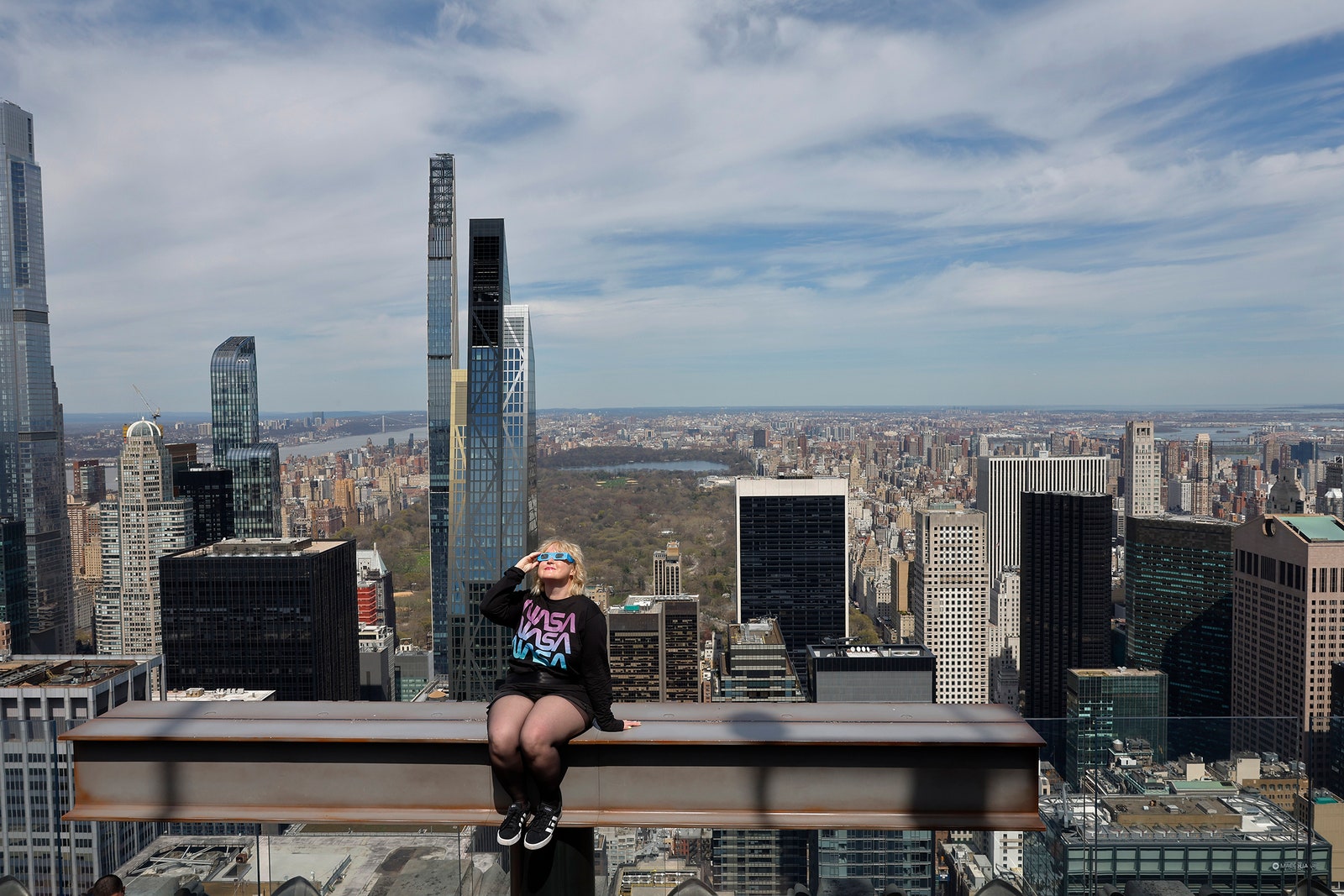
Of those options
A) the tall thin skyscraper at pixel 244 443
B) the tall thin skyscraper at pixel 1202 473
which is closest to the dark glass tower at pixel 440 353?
the tall thin skyscraper at pixel 244 443

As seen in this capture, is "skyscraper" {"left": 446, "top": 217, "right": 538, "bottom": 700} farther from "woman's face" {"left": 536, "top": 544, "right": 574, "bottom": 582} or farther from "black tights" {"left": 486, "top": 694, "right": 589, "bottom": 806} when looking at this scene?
"black tights" {"left": 486, "top": 694, "right": 589, "bottom": 806}

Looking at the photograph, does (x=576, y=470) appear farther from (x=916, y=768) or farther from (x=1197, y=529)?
(x=916, y=768)

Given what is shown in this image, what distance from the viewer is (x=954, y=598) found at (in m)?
27.4

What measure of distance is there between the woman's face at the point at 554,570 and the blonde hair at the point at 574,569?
0.01 m

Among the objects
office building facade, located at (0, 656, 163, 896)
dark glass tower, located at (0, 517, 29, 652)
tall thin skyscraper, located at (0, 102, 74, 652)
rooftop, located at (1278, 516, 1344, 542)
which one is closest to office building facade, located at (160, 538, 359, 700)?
dark glass tower, located at (0, 517, 29, 652)

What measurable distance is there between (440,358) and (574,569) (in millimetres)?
27670

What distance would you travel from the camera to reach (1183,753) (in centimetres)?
226

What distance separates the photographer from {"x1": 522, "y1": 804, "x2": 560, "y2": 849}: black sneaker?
1356mm

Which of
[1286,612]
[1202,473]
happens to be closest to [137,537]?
[1286,612]

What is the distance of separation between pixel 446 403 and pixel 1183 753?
27487 mm

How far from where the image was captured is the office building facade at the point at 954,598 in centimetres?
2639

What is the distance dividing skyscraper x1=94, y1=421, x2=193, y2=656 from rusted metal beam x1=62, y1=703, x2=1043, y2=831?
86.8 ft

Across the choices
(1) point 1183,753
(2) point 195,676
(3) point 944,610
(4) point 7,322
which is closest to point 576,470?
(2) point 195,676

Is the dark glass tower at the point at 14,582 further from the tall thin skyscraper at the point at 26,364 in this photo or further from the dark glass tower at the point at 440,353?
the dark glass tower at the point at 440,353
